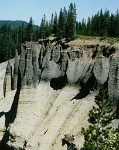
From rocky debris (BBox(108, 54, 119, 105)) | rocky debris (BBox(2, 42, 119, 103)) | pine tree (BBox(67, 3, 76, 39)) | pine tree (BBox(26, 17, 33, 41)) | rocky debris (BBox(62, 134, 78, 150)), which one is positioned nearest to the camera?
rocky debris (BBox(62, 134, 78, 150))

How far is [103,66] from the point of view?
38.0 meters

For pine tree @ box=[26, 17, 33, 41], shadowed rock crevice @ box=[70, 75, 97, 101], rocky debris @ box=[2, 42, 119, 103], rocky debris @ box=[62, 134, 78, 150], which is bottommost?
rocky debris @ box=[62, 134, 78, 150]

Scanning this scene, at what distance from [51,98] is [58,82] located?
8.99 feet

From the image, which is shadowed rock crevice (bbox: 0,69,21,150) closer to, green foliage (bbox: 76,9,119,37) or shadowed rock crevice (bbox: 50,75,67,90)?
shadowed rock crevice (bbox: 50,75,67,90)

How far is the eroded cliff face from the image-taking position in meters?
36.2

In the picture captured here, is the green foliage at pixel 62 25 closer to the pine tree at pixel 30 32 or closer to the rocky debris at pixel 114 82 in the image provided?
the pine tree at pixel 30 32

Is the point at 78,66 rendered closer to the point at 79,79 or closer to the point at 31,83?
the point at 79,79

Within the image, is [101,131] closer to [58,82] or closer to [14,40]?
[58,82]

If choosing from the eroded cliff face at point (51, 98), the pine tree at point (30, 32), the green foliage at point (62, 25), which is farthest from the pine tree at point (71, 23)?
the eroded cliff face at point (51, 98)

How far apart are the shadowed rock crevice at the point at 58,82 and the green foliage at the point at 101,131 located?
33.3ft

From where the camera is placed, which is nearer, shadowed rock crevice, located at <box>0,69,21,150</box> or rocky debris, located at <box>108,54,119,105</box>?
rocky debris, located at <box>108,54,119,105</box>

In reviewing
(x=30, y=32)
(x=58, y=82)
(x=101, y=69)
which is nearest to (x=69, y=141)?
(x=101, y=69)

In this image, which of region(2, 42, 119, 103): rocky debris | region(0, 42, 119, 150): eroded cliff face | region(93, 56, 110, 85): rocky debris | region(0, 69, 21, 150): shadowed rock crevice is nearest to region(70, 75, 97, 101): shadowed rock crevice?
region(0, 42, 119, 150): eroded cliff face

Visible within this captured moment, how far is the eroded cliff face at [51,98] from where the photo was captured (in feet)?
119
